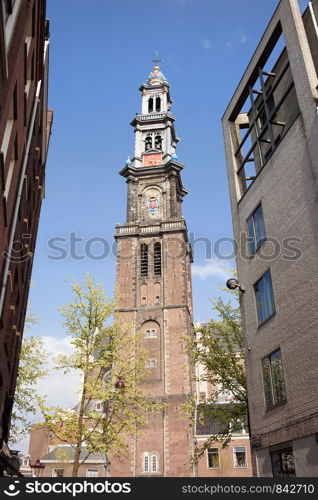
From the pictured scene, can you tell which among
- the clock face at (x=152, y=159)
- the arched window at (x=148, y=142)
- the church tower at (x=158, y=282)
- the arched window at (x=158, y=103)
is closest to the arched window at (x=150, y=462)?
the church tower at (x=158, y=282)

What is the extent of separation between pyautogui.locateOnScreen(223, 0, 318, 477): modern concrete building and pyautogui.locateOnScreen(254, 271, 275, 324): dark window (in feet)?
0.11

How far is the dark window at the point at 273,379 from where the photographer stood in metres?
13.0

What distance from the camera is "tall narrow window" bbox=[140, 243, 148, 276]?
176 feet

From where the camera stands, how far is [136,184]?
62.2m

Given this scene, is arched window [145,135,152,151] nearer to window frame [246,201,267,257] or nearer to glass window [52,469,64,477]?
glass window [52,469,64,477]

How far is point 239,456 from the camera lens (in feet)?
134

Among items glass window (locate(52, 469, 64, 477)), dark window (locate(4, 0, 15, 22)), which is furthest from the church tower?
dark window (locate(4, 0, 15, 22))

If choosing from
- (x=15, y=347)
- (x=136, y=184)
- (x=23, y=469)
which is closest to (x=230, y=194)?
(x=15, y=347)

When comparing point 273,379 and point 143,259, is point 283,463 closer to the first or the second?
point 273,379

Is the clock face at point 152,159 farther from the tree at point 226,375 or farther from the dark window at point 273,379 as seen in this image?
the dark window at point 273,379

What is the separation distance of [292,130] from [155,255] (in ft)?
135

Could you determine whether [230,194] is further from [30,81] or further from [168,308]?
[168,308]

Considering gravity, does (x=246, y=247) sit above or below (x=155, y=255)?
below

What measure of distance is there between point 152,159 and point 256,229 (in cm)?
5062
